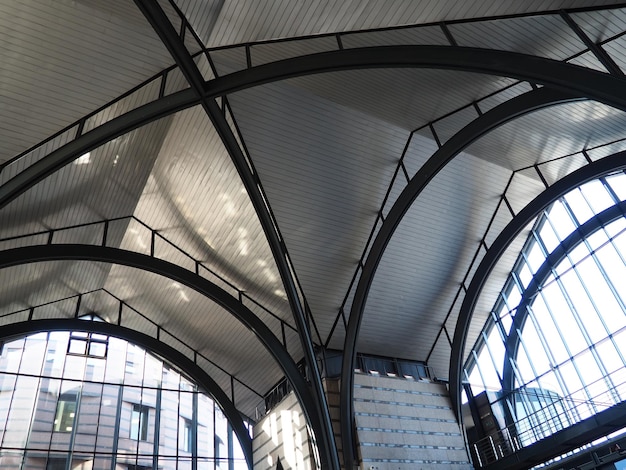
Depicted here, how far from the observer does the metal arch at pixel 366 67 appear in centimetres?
1571

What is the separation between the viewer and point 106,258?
2681cm

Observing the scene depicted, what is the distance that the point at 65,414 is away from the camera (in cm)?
3212

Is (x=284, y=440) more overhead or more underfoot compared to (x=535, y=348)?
more underfoot

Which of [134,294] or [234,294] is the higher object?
[134,294]

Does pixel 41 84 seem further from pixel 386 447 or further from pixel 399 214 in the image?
pixel 386 447

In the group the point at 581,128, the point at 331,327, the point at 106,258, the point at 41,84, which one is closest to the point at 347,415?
the point at 331,327

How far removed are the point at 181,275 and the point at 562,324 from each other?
20.3m

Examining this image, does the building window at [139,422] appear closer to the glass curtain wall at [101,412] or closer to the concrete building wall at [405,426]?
the glass curtain wall at [101,412]

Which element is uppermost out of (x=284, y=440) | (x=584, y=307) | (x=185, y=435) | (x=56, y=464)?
(x=584, y=307)

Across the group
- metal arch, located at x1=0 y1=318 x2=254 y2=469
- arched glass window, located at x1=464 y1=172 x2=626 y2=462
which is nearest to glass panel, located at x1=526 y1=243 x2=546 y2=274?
arched glass window, located at x1=464 y1=172 x2=626 y2=462

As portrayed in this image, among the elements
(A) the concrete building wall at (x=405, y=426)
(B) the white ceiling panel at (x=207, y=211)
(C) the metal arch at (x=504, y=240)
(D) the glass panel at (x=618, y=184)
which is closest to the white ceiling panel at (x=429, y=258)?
(C) the metal arch at (x=504, y=240)

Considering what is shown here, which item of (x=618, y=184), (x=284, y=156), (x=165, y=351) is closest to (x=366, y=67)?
(x=284, y=156)

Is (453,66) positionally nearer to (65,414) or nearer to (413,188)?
(413,188)

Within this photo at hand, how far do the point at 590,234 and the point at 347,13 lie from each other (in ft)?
58.8
